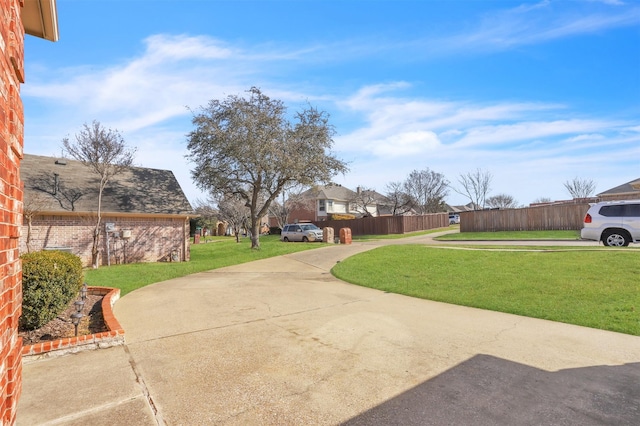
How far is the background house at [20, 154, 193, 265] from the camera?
13852mm

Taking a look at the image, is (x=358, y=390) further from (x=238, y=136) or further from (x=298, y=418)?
(x=238, y=136)

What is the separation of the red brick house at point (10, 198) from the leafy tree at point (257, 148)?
15203mm

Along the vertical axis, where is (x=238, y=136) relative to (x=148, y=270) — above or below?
above

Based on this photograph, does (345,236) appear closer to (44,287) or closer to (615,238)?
(615,238)

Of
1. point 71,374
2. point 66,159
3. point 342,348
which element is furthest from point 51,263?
point 66,159

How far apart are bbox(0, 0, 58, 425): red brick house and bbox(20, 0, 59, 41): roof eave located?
386 mm

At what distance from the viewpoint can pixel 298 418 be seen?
2836 millimetres

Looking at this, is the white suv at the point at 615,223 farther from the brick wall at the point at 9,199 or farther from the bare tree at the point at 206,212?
the bare tree at the point at 206,212

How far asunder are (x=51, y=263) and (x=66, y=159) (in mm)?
14933

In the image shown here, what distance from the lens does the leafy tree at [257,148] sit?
683 inches

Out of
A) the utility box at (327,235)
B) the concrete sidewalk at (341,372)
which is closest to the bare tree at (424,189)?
the utility box at (327,235)

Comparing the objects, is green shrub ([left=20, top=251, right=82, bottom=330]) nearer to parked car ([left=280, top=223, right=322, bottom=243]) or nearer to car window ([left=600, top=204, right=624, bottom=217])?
car window ([left=600, top=204, right=624, bottom=217])

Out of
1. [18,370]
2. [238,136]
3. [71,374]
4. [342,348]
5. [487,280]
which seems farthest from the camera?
[238,136]

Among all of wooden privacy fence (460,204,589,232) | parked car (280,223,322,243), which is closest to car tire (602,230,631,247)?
wooden privacy fence (460,204,589,232)
